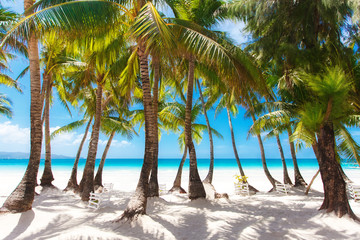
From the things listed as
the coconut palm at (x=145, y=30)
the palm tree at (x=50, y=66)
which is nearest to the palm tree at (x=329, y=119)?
the coconut palm at (x=145, y=30)

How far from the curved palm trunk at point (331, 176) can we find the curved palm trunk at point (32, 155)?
29.5 ft

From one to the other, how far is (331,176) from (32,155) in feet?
30.9

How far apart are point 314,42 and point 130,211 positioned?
304 inches

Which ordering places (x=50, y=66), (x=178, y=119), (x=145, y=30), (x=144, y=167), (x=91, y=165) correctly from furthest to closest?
(x=178, y=119), (x=50, y=66), (x=91, y=165), (x=144, y=167), (x=145, y=30)

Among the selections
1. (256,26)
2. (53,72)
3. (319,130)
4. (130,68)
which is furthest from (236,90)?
(53,72)

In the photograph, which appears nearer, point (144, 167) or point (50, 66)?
point (144, 167)

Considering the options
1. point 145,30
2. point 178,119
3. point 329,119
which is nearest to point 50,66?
point 178,119

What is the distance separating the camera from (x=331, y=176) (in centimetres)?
641

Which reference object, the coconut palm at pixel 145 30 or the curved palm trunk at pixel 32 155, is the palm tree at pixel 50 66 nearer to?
the curved palm trunk at pixel 32 155

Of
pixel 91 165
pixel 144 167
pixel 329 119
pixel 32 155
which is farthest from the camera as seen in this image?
pixel 91 165

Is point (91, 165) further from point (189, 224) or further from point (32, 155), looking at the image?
point (189, 224)

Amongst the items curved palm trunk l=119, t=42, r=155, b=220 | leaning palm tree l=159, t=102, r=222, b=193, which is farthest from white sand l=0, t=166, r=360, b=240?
leaning palm tree l=159, t=102, r=222, b=193

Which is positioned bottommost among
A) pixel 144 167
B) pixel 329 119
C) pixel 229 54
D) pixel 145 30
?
pixel 144 167

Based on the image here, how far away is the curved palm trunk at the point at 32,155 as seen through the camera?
6.68m
